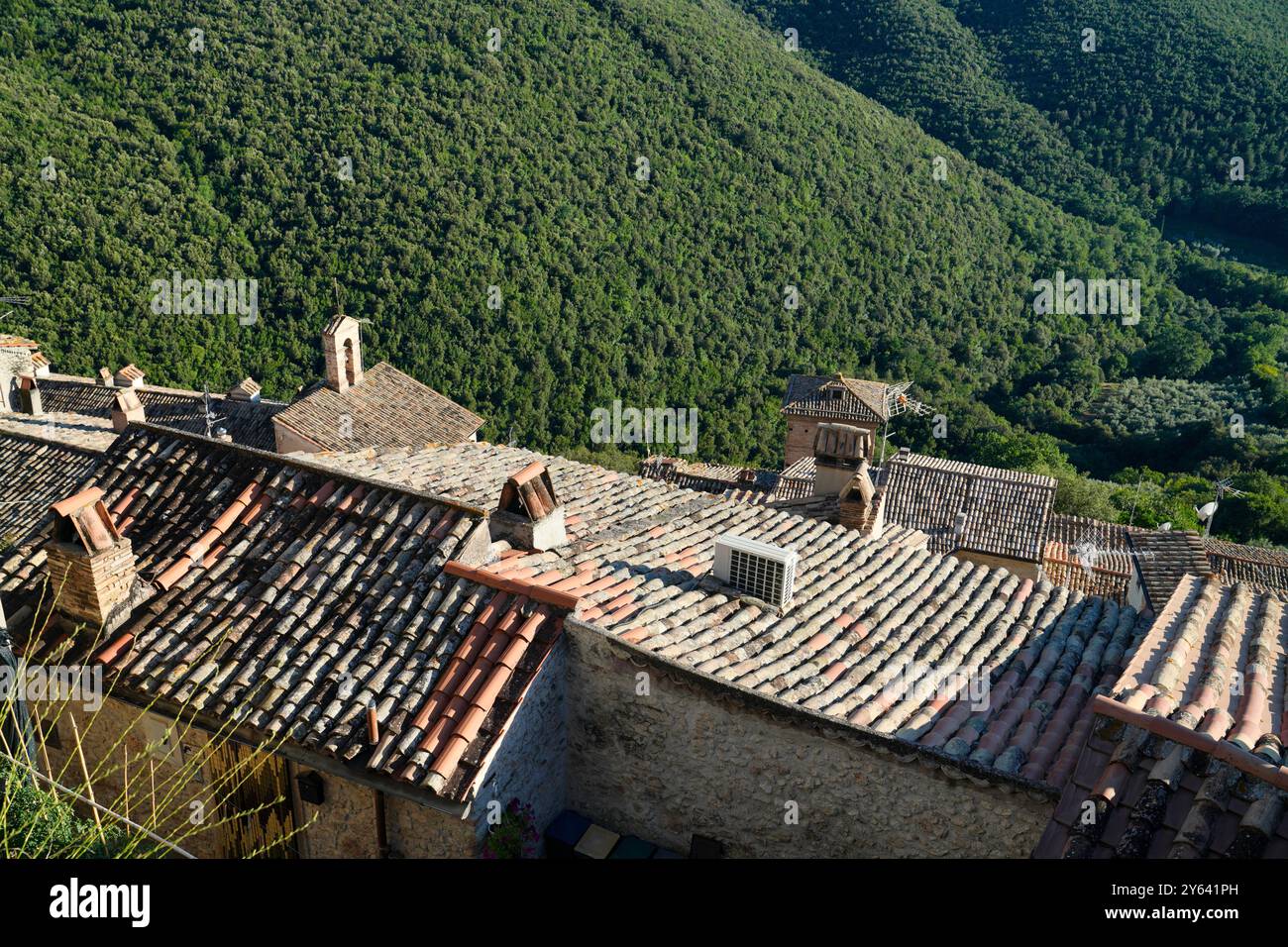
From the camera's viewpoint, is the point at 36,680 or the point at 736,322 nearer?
the point at 36,680

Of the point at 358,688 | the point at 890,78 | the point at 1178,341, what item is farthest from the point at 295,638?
the point at 890,78

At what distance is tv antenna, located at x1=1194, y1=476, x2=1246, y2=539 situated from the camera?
24891mm

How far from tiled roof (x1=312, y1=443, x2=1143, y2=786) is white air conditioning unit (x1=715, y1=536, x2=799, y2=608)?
149 millimetres

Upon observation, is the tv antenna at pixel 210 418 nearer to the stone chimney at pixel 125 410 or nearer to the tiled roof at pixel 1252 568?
the stone chimney at pixel 125 410

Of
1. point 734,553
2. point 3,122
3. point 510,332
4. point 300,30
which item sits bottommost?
point 510,332

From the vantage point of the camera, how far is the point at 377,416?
20.8m

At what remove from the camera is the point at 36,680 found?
21.9 ft

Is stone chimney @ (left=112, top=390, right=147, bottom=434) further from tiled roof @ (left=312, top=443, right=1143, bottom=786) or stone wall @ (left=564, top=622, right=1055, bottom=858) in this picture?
stone wall @ (left=564, top=622, right=1055, bottom=858)

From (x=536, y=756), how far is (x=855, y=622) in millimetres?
2778

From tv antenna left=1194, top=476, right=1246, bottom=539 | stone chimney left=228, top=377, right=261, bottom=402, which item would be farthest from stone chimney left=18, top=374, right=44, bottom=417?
tv antenna left=1194, top=476, right=1246, bottom=539

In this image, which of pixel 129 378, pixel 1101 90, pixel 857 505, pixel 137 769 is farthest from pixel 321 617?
pixel 1101 90

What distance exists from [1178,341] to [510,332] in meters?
42.4

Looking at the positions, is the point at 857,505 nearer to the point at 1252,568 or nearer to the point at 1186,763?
the point at 1186,763
